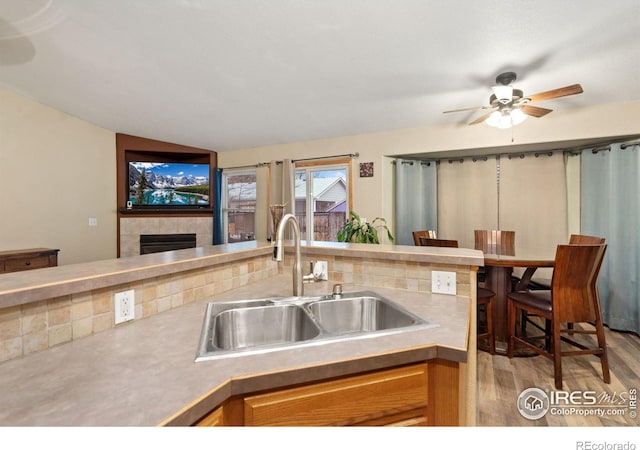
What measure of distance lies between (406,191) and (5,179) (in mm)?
4983

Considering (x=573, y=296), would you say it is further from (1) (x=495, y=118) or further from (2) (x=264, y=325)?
(2) (x=264, y=325)

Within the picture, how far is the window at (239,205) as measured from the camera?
17.5ft

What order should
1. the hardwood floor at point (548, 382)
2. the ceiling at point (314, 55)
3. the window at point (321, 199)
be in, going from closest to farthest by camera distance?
1. the hardwood floor at point (548, 382)
2. the ceiling at point (314, 55)
3. the window at point (321, 199)

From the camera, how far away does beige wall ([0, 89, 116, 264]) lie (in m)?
3.86

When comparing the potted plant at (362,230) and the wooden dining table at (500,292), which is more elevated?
the potted plant at (362,230)

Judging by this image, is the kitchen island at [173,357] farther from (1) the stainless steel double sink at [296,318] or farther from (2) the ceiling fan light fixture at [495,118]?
(2) the ceiling fan light fixture at [495,118]

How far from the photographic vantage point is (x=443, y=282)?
55.5 inches

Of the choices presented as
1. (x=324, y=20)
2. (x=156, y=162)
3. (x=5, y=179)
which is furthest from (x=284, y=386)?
(x=156, y=162)

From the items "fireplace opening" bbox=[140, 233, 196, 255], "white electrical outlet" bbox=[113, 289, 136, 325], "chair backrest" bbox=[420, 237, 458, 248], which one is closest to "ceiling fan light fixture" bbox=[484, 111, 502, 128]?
"chair backrest" bbox=[420, 237, 458, 248]

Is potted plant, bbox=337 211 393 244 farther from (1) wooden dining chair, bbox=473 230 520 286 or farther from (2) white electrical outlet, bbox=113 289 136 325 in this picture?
(2) white electrical outlet, bbox=113 289 136 325

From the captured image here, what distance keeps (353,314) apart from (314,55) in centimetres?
215

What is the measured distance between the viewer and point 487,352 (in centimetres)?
272

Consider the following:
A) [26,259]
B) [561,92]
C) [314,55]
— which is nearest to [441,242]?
[561,92]

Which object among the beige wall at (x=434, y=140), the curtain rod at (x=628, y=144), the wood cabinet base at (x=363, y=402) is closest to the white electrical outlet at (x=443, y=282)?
the wood cabinet base at (x=363, y=402)
